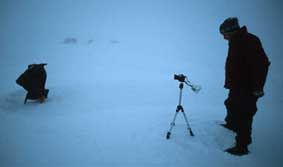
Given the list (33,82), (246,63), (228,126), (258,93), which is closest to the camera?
(258,93)

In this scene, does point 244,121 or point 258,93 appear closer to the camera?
point 258,93

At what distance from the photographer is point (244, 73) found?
4430 millimetres

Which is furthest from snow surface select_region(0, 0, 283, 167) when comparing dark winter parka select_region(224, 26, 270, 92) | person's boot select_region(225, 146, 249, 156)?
dark winter parka select_region(224, 26, 270, 92)

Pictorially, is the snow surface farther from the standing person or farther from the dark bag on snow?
the standing person

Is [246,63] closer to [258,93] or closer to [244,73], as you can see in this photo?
[244,73]

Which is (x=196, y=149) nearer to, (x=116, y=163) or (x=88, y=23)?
(x=116, y=163)

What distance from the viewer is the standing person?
414 centimetres

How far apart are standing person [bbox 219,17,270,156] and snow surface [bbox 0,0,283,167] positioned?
57cm

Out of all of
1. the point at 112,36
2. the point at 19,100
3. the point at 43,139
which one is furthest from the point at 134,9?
the point at 43,139

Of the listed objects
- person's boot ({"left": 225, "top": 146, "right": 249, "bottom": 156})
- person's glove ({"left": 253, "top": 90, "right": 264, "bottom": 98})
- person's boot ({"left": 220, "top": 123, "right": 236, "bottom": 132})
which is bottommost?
person's boot ({"left": 225, "top": 146, "right": 249, "bottom": 156})

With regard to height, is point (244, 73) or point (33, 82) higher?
point (244, 73)

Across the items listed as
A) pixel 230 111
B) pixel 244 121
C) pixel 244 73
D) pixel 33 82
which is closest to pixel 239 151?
pixel 244 121

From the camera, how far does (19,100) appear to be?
8.31 metres

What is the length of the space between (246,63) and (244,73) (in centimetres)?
22
